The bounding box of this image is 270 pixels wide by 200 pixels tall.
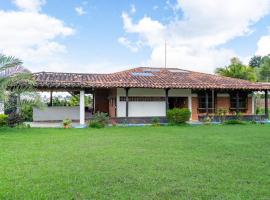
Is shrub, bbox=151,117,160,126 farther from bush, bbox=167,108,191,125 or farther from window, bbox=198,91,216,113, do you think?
window, bbox=198,91,216,113

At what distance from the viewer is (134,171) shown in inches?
274

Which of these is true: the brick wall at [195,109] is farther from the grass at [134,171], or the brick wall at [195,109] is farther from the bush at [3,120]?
the bush at [3,120]

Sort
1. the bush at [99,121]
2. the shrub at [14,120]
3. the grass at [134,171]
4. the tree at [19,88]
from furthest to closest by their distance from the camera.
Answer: the bush at [99,121] → the shrub at [14,120] → the tree at [19,88] → the grass at [134,171]

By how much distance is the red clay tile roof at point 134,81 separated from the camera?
1944cm

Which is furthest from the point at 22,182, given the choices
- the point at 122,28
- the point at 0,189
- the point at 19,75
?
the point at 122,28

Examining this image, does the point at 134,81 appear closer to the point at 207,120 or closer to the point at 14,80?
the point at 207,120

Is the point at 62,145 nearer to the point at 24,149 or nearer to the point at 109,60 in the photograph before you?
the point at 24,149

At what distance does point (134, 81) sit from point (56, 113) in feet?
24.4

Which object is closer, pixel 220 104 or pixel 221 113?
pixel 221 113

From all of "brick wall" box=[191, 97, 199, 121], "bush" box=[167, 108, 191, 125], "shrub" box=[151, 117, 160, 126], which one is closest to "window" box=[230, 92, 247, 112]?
"brick wall" box=[191, 97, 199, 121]

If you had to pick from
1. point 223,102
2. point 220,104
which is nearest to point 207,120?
point 220,104

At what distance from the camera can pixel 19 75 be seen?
14406 millimetres

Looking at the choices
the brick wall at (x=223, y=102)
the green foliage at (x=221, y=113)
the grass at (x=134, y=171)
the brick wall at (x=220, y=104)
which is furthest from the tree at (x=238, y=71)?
the grass at (x=134, y=171)

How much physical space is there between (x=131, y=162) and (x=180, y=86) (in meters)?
13.7
